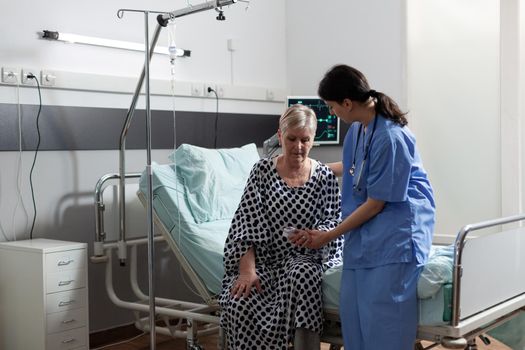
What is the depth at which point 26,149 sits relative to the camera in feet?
11.7

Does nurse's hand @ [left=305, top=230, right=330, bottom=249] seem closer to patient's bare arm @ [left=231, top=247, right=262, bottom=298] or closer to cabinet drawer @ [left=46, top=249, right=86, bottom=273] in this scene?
patient's bare arm @ [left=231, top=247, right=262, bottom=298]

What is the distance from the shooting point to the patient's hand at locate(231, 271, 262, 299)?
2.77m

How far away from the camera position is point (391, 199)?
2.47 meters

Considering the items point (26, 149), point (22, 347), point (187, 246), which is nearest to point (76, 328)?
point (22, 347)

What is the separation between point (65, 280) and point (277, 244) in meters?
1.03

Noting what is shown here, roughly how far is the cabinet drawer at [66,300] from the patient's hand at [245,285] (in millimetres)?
886

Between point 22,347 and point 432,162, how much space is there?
2.79 m

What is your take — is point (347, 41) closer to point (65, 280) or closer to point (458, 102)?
point (458, 102)

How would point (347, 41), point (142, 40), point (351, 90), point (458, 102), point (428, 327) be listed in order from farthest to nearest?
point (347, 41), point (458, 102), point (142, 40), point (351, 90), point (428, 327)

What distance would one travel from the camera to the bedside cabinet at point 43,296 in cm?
318

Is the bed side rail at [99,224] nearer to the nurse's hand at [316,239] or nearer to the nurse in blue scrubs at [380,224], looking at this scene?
the nurse's hand at [316,239]

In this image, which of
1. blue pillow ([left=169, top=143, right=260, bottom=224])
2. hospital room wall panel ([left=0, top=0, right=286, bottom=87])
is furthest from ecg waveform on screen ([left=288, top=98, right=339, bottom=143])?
blue pillow ([left=169, top=143, right=260, bottom=224])

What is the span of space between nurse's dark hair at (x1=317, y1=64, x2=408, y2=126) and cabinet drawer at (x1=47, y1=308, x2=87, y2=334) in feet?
5.21

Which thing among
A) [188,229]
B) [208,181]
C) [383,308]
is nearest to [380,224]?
[383,308]
